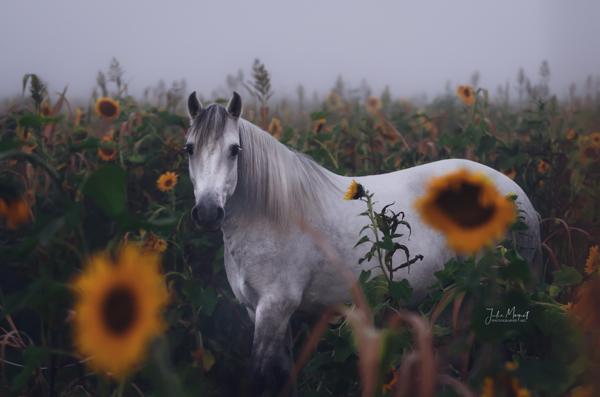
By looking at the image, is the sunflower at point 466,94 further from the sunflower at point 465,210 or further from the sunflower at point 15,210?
the sunflower at point 15,210

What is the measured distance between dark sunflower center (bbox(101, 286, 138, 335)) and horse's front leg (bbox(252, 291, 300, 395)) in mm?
1627

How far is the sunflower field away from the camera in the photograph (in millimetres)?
977

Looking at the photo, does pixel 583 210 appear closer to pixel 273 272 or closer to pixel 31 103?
pixel 273 272

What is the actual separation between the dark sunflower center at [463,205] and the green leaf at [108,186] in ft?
1.84

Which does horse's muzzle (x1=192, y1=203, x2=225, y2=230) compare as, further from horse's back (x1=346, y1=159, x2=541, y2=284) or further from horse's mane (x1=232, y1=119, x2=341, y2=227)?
horse's back (x1=346, y1=159, x2=541, y2=284)

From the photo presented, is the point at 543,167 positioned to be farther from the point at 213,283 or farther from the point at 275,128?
the point at 213,283

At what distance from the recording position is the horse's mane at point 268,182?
8.43 ft

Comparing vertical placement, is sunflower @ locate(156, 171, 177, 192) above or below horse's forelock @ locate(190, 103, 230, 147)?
below

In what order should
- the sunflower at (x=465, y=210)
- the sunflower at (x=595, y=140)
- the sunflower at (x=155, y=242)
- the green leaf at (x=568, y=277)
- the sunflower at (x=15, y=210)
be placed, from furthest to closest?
the sunflower at (x=595, y=140)
the sunflower at (x=155, y=242)
the green leaf at (x=568, y=277)
the sunflower at (x=15, y=210)
the sunflower at (x=465, y=210)

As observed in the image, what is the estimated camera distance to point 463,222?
1.04 meters

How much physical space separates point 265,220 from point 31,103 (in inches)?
81.8
